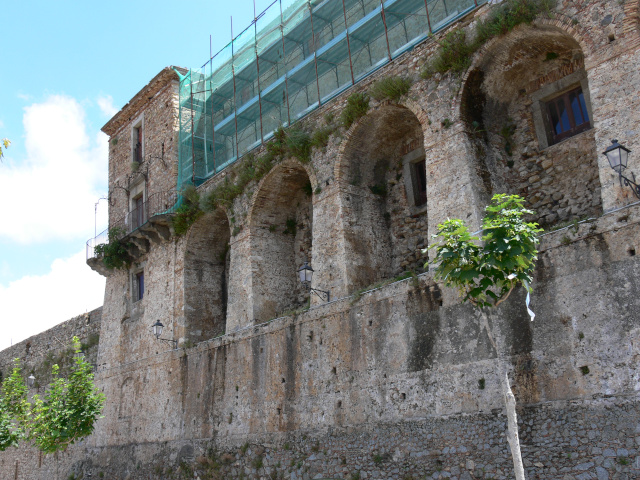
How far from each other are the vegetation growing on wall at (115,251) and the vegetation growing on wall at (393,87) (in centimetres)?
1019

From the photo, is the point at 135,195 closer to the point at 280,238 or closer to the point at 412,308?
the point at 280,238

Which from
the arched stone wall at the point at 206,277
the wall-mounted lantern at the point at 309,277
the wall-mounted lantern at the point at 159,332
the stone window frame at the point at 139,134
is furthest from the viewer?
the stone window frame at the point at 139,134

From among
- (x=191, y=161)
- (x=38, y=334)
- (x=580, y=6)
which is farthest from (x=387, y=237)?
(x=38, y=334)

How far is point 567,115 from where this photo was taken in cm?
1086

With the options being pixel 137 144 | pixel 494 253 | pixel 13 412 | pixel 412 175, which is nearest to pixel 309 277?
pixel 412 175

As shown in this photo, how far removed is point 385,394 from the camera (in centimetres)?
1057

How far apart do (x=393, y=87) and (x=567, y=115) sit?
3129mm

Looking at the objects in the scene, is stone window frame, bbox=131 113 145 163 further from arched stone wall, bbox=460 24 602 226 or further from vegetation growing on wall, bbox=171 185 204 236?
arched stone wall, bbox=460 24 602 226

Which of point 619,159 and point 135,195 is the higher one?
point 135,195

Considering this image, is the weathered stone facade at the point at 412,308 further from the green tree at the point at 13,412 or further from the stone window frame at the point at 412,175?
the green tree at the point at 13,412

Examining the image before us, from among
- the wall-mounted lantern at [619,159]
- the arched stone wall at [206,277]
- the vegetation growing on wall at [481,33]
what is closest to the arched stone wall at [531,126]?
the vegetation growing on wall at [481,33]

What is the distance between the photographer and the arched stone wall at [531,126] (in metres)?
10.4

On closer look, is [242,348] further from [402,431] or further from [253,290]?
[402,431]

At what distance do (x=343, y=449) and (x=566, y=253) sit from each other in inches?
197
